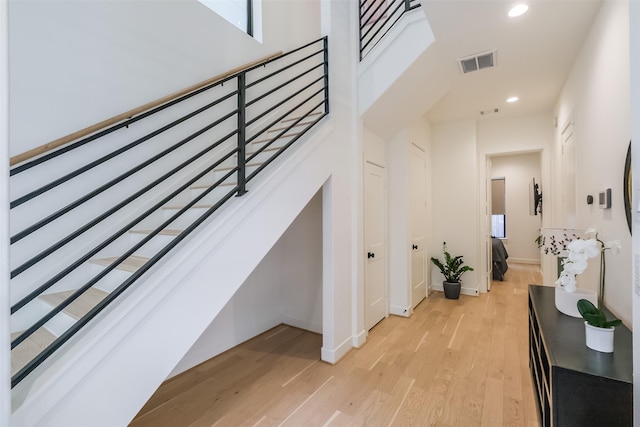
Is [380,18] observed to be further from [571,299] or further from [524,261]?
[524,261]

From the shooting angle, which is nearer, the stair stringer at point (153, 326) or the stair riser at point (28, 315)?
the stair stringer at point (153, 326)

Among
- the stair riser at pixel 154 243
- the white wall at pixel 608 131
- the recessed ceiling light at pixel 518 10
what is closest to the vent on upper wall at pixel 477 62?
the recessed ceiling light at pixel 518 10

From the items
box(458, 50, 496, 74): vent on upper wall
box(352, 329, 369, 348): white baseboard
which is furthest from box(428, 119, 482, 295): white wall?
box(352, 329, 369, 348): white baseboard

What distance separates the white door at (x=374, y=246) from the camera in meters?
3.39

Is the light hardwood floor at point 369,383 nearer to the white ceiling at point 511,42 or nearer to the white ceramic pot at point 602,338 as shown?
the white ceramic pot at point 602,338

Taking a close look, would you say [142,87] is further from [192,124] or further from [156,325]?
[156,325]

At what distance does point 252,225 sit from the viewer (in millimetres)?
1806

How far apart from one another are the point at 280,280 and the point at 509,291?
159 inches

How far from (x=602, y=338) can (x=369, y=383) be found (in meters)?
1.58

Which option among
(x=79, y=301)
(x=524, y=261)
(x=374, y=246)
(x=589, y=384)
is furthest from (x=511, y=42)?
(x=524, y=261)

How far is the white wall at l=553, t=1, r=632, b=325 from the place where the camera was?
1.75m

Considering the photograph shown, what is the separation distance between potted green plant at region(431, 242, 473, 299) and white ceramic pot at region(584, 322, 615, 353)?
3343 millimetres

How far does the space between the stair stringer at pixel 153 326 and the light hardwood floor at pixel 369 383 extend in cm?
98

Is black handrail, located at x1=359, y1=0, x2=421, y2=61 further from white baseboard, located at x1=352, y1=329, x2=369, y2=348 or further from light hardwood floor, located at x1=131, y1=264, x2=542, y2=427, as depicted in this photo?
light hardwood floor, located at x1=131, y1=264, x2=542, y2=427
